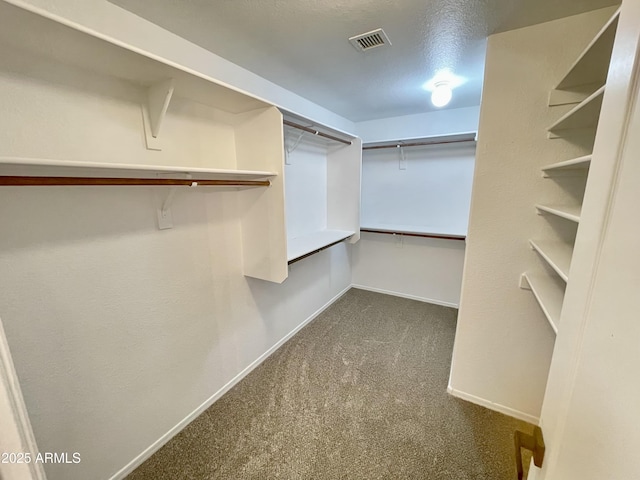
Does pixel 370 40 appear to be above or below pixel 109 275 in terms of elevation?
above

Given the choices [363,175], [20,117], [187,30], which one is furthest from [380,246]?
[20,117]

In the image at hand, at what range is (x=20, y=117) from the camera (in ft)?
3.16

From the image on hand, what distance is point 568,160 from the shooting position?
1183mm

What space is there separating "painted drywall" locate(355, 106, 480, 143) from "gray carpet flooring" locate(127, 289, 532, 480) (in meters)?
2.31

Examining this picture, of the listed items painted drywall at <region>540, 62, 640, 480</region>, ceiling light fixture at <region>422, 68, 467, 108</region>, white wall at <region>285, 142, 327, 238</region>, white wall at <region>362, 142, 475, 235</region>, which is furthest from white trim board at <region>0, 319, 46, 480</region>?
white wall at <region>362, 142, 475, 235</region>

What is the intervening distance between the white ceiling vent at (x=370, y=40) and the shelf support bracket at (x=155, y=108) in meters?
1.02

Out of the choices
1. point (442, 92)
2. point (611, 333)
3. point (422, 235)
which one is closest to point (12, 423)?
point (611, 333)

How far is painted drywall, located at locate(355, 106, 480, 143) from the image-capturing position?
2828 millimetres

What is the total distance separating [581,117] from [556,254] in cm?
63

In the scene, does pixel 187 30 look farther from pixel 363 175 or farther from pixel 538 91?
pixel 363 175

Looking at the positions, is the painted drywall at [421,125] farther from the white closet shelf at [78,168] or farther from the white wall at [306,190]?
the white closet shelf at [78,168]

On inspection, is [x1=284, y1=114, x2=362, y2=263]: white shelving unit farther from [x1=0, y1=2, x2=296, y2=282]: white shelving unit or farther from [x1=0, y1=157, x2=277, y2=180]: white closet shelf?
[x1=0, y1=157, x2=277, y2=180]: white closet shelf

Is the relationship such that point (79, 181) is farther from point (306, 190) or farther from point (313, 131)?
point (306, 190)

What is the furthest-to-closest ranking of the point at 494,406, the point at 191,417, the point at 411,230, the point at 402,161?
the point at 402,161 < the point at 411,230 < the point at 494,406 < the point at 191,417
